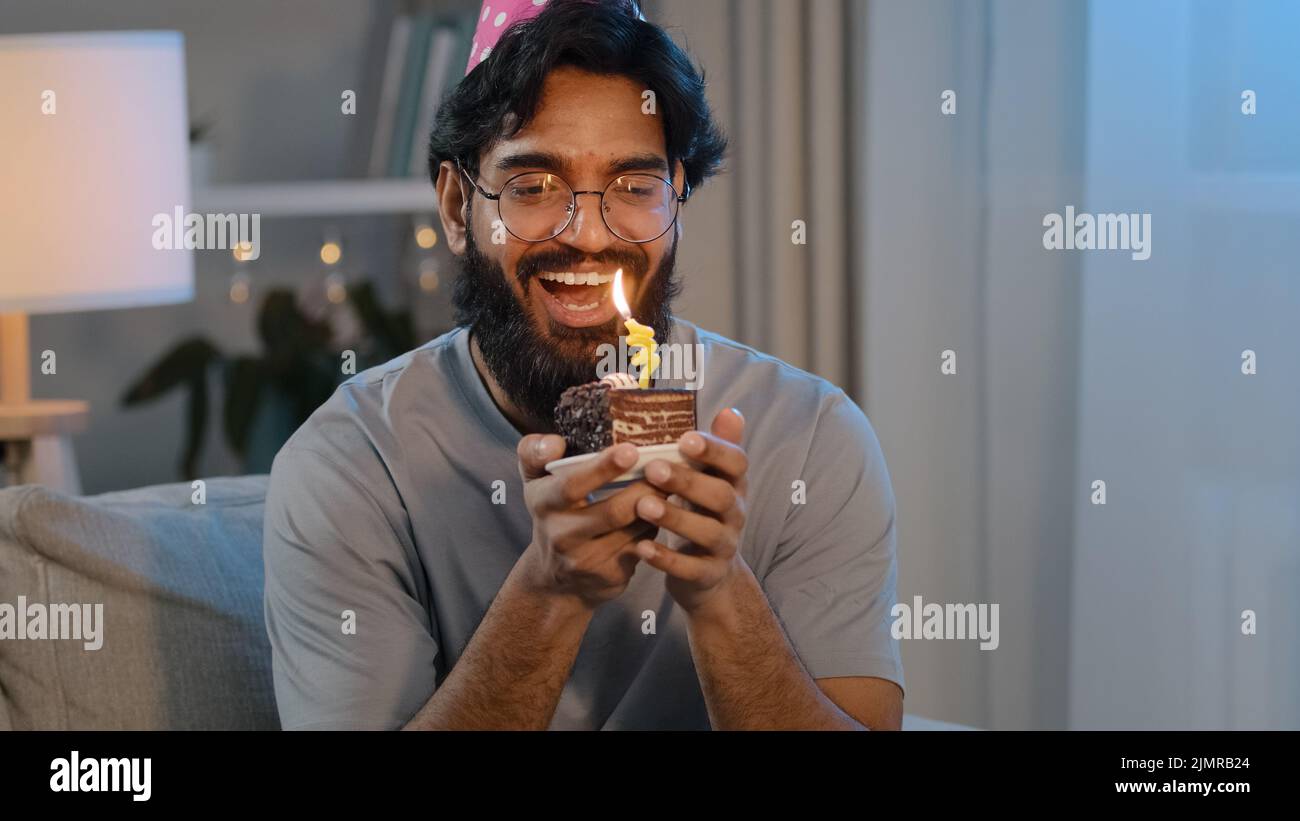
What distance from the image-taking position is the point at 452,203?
5.75ft

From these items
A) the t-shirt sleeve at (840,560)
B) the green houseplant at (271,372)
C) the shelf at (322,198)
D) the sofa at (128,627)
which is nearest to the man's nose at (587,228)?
the t-shirt sleeve at (840,560)

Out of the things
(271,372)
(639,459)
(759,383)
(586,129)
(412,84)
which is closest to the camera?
(639,459)

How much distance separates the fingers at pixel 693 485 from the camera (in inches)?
45.0

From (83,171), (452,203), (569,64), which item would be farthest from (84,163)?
(569,64)

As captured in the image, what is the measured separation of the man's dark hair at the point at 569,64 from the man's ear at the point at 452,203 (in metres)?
0.04

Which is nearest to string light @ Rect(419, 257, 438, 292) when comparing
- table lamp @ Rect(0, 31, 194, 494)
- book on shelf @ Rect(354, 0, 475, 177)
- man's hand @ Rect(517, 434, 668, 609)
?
book on shelf @ Rect(354, 0, 475, 177)

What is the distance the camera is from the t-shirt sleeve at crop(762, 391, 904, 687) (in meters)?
1.54

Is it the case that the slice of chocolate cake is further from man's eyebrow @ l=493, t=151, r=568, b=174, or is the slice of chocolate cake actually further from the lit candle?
man's eyebrow @ l=493, t=151, r=568, b=174

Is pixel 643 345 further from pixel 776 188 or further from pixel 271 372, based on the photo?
pixel 271 372

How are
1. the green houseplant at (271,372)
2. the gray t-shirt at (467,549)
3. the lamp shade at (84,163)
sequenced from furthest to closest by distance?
1. the green houseplant at (271,372)
2. the lamp shade at (84,163)
3. the gray t-shirt at (467,549)

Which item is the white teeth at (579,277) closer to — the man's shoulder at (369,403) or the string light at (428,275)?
the man's shoulder at (369,403)

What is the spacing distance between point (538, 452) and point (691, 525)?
14cm

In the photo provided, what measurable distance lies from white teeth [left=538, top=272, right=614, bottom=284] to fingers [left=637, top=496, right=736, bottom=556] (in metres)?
0.42

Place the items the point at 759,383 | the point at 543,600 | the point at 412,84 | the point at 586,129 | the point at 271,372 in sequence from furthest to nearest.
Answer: the point at 271,372, the point at 412,84, the point at 759,383, the point at 586,129, the point at 543,600
